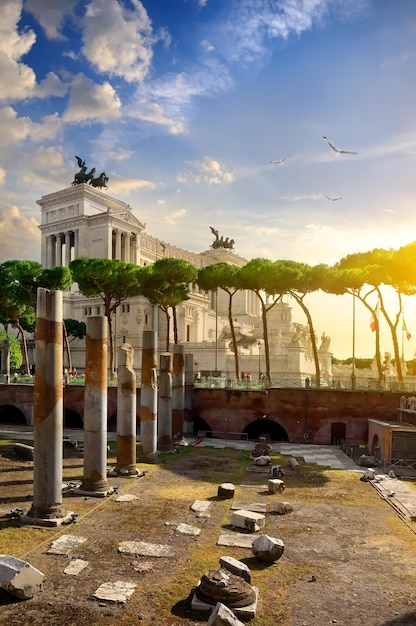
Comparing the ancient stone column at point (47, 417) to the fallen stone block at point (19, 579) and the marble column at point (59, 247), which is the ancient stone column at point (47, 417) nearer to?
the fallen stone block at point (19, 579)

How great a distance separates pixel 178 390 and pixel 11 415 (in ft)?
55.2

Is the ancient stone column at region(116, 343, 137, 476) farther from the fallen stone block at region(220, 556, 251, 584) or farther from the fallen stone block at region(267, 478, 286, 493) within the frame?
the fallen stone block at region(220, 556, 251, 584)

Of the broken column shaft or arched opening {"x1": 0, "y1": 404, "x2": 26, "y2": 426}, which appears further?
arched opening {"x1": 0, "y1": 404, "x2": 26, "y2": 426}

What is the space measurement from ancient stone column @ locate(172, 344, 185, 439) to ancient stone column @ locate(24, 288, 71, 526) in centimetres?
1660

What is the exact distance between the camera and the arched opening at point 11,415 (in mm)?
41050

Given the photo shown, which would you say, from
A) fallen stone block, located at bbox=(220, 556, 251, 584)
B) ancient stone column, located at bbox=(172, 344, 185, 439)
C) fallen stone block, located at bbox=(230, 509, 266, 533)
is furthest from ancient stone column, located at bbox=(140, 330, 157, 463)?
fallen stone block, located at bbox=(220, 556, 251, 584)

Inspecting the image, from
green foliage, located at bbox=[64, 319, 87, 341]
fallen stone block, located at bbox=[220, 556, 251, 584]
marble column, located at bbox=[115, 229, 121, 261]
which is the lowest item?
fallen stone block, located at bbox=[220, 556, 251, 584]

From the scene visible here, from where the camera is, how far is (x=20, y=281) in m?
48.3

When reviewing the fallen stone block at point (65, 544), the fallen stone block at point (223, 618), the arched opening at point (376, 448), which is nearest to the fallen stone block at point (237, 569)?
the fallen stone block at point (223, 618)

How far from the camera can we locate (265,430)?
37.8m

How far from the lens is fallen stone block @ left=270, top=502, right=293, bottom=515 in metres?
17.1

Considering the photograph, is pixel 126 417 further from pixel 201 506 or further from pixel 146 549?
pixel 146 549

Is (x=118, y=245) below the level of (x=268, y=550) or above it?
above

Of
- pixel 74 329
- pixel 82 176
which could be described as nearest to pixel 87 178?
pixel 82 176
